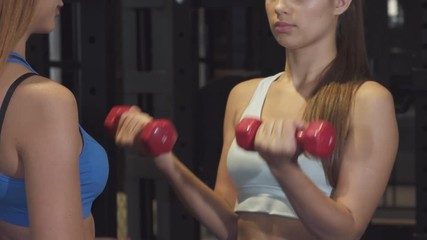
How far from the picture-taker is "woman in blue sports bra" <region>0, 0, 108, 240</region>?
1201mm

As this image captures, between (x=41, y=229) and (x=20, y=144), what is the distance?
5.1 inches

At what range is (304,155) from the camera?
4.69 feet

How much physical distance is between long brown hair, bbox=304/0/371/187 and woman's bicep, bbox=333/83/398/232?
0.02m

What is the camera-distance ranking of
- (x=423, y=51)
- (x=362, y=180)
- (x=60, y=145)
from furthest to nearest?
(x=423, y=51) < (x=362, y=180) < (x=60, y=145)

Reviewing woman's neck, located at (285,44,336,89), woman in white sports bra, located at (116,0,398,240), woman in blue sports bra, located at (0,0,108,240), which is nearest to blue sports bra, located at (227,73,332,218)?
woman in white sports bra, located at (116,0,398,240)

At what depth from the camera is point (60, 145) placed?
1.21 m

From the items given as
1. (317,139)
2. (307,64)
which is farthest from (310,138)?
(307,64)

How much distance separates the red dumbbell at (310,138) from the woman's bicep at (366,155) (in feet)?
0.90

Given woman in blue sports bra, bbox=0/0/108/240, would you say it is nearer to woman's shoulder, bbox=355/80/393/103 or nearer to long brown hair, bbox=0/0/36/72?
long brown hair, bbox=0/0/36/72

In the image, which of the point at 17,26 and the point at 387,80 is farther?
the point at 387,80

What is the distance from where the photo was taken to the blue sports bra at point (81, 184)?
1.26 meters

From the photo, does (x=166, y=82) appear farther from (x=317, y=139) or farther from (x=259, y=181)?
(x=317, y=139)

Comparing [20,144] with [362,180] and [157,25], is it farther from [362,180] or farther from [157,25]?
[157,25]

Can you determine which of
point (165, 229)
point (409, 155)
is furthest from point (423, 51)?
point (409, 155)
